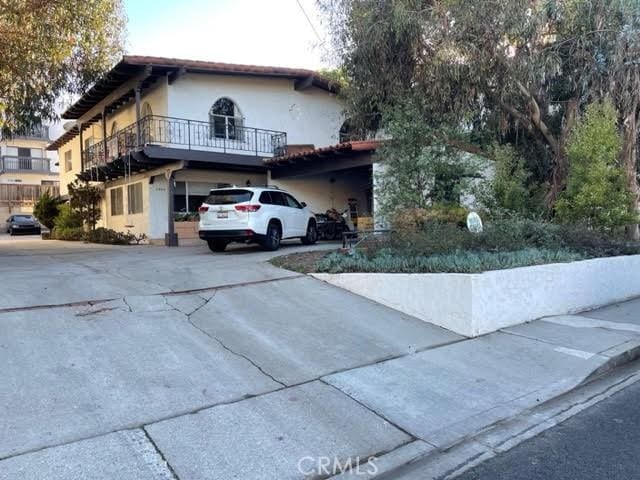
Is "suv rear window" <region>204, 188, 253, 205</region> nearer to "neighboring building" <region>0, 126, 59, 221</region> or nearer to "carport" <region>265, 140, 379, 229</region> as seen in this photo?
"carport" <region>265, 140, 379, 229</region>

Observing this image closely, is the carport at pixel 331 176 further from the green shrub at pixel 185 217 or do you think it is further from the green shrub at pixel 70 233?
the green shrub at pixel 70 233

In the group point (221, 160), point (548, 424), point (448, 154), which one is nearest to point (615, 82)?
point (448, 154)

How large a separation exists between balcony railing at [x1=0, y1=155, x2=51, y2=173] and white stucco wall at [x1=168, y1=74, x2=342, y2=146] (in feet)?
100

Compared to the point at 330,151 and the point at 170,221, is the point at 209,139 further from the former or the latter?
the point at 330,151

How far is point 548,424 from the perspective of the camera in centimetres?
437

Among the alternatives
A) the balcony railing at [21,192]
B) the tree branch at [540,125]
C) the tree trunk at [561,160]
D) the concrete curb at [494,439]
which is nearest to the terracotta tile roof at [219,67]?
the tree branch at [540,125]

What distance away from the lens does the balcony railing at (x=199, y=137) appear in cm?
1705

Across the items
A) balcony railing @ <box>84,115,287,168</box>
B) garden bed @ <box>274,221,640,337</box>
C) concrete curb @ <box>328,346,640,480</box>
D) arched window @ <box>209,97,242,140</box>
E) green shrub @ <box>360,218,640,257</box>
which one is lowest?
concrete curb @ <box>328,346,640,480</box>

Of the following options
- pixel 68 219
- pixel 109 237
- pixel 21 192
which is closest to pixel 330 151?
pixel 109 237

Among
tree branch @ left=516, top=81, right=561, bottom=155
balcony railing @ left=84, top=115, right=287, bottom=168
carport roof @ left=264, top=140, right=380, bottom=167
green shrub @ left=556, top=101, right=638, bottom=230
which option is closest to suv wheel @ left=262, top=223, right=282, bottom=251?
carport roof @ left=264, top=140, right=380, bottom=167

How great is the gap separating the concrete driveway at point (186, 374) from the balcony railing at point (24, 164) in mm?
38620

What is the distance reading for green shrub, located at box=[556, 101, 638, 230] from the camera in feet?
34.3

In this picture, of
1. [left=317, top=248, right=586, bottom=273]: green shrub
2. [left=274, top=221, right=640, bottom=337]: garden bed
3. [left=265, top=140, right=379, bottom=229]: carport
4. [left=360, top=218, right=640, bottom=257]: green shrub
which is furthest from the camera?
[left=265, top=140, right=379, bottom=229]: carport

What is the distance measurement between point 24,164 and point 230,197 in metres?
37.4
